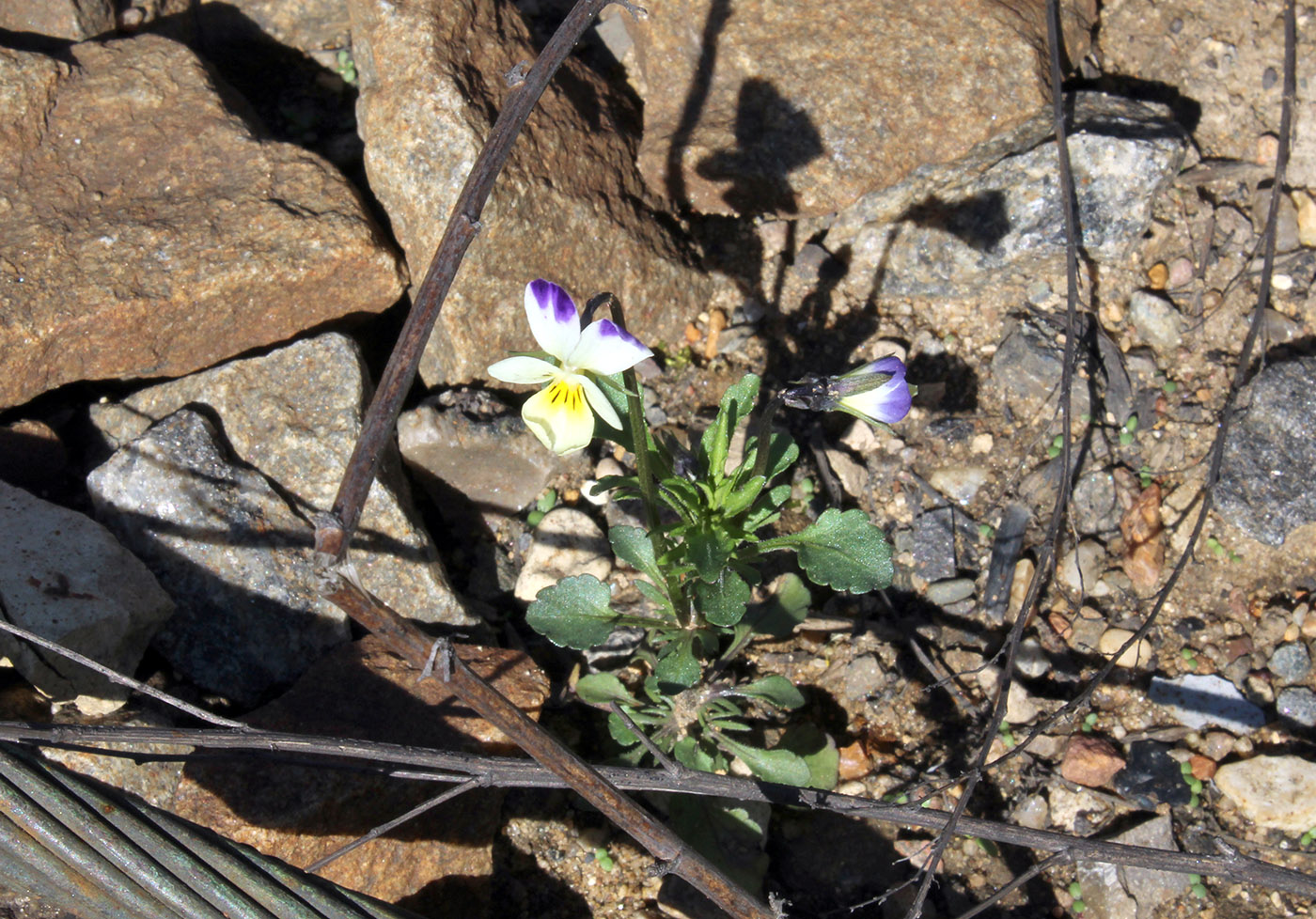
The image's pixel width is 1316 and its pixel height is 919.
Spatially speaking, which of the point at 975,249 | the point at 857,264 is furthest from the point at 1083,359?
the point at 857,264

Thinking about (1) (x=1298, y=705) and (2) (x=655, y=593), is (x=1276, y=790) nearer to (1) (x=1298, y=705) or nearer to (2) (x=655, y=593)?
(1) (x=1298, y=705)

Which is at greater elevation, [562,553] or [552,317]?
[552,317]

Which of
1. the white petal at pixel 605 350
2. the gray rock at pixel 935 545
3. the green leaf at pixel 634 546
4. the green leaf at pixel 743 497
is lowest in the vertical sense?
the green leaf at pixel 634 546

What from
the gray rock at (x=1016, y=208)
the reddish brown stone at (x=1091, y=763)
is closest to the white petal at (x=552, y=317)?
the gray rock at (x=1016, y=208)

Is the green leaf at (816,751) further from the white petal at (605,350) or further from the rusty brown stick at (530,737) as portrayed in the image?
the white petal at (605,350)

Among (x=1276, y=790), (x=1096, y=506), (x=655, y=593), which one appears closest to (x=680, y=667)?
(x=655, y=593)

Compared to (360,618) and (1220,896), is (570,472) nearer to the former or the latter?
(360,618)
